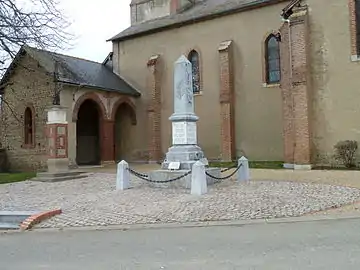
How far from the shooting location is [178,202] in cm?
984

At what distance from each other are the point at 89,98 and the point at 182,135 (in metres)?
13.9

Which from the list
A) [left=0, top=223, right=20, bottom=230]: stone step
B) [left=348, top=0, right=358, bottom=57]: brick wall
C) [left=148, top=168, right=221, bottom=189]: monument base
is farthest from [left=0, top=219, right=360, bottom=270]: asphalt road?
[left=348, top=0, right=358, bottom=57]: brick wall

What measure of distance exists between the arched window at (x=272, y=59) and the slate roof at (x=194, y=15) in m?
2.13

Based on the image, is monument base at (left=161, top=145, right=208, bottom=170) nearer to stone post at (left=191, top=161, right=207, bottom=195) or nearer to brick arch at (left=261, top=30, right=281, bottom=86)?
stone post at (left=191, top=161, right=207, bottom=195)

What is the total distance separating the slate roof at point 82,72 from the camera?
77.9 feet

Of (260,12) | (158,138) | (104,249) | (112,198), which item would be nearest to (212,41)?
(260,12)

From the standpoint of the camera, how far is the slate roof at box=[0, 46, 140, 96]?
23.7m

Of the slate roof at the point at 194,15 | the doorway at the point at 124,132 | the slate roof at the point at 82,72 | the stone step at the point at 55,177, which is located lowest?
the stone step at the point at 55,177

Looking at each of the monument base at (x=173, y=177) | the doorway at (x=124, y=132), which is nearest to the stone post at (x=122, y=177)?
the monument base at (x=173, y=177)

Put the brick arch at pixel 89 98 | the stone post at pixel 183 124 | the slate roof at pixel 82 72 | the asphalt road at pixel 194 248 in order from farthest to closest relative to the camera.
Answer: the brick arch at pixel 89 98 < the slate roof at pixel 82 72 < the stone post at pixel 183 124 < the asphalt road at pixel 194 248

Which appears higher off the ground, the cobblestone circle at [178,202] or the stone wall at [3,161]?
the stone wall at [3,161]

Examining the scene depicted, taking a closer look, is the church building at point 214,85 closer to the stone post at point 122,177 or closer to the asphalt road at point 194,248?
the stone post at point 122,177

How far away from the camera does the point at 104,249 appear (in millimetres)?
6340

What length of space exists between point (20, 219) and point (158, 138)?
1834 centimetres
